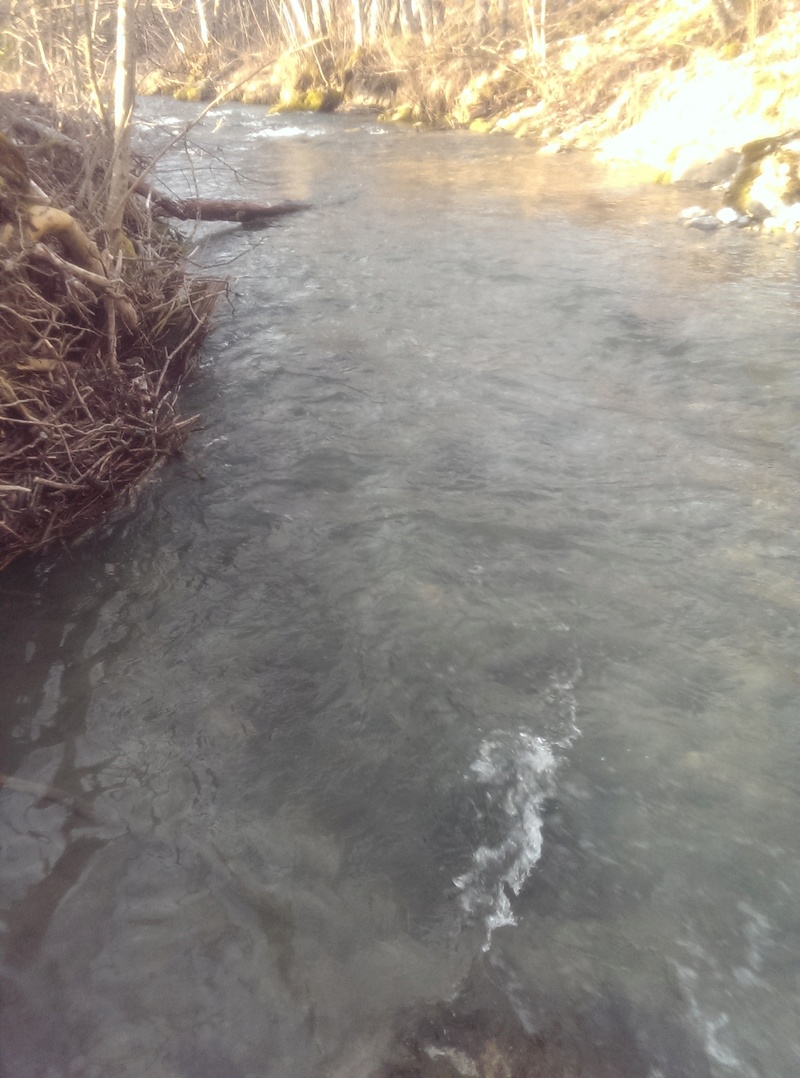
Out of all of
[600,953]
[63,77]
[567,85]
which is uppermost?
[63,77]

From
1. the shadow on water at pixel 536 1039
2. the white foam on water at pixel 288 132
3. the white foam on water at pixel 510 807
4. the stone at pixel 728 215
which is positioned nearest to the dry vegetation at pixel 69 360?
the white foam on water at pixel 510 807

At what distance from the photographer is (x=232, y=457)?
5754mm

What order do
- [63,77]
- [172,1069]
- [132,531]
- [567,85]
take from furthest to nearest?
[567,85] < [63,77] < [132,531] < [172,1069]

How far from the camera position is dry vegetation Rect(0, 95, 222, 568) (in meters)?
4.30

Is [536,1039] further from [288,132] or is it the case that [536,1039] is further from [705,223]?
[288,132]

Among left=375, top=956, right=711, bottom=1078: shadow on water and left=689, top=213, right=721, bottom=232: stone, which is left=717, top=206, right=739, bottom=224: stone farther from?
left=375, top=956, right=711, bottom=1078: shadow on water

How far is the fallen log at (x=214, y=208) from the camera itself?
8.38 meters

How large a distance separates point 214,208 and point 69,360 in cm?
601

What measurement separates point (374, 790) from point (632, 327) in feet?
18.6

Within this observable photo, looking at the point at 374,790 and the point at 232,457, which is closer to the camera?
the point at 374,790

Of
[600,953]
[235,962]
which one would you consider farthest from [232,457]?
[600,953]

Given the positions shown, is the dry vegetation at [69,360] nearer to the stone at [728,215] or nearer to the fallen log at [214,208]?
the fallen log at [214,208]

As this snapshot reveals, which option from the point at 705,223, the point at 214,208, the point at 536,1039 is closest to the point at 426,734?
the point at 536,1039

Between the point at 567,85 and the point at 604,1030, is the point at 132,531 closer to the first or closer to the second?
the point at 604,1030
